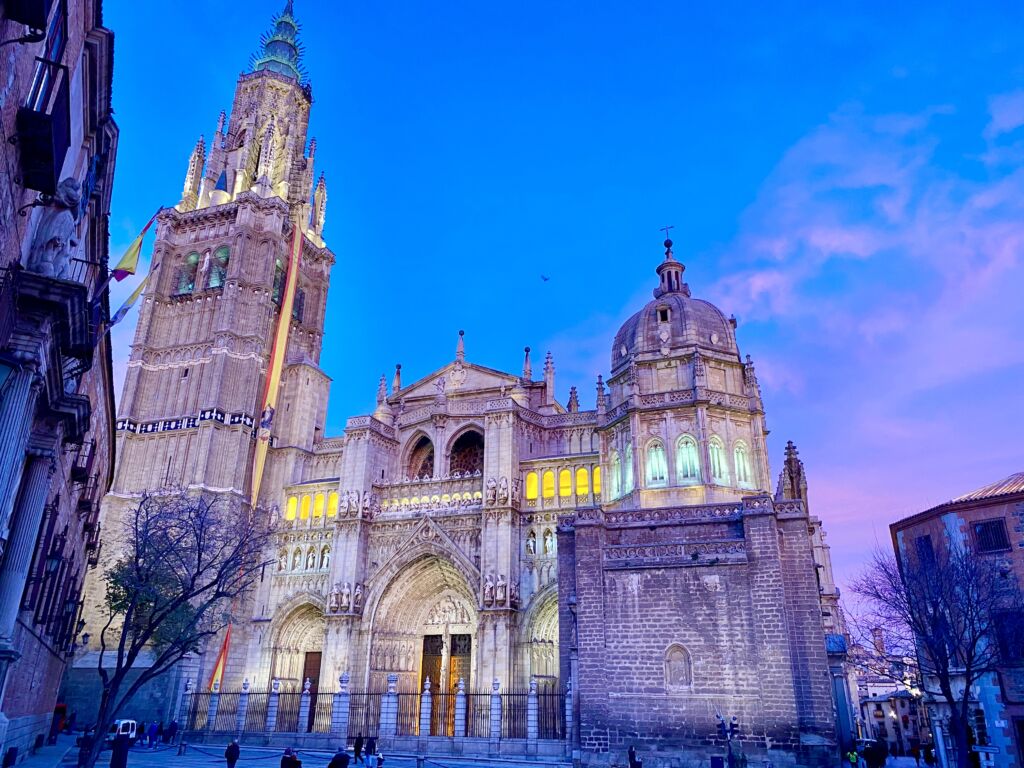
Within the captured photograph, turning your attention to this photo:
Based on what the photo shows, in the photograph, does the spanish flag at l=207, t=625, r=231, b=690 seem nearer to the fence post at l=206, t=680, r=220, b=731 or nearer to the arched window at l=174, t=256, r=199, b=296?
the fence post at l=206, t=680, r=220, b=731

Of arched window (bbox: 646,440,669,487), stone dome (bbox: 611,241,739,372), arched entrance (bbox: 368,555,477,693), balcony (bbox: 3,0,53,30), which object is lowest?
arched entrance (bbox: 368,555,477,693)

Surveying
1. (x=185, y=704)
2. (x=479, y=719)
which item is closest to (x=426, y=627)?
(x=479, y=719)

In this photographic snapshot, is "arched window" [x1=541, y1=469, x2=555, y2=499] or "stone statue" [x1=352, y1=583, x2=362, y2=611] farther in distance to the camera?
"stone statue" [x1=352, y1=583, x2=362, y2=611]

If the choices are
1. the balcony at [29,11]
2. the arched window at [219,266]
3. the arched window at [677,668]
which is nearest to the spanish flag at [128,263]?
the balcony at [29,11]

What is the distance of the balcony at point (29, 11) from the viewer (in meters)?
8.50

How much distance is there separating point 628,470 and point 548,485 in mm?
5394

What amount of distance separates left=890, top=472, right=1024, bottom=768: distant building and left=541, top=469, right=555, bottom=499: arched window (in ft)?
54.0

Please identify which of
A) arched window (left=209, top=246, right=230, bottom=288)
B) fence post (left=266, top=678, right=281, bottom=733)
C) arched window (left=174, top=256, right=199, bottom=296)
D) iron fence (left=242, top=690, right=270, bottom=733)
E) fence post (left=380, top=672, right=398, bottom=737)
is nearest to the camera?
fence post (left=380, top=672, right=398, bottom=737)

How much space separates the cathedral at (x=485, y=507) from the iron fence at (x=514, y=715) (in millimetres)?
1368

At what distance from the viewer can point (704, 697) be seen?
2169 cm

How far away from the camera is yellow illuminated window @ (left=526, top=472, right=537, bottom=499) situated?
38.0 meters

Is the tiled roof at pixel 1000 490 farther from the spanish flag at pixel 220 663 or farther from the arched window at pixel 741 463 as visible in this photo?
the spanish flag at pixel 220 663

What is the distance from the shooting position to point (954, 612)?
25.6 metres

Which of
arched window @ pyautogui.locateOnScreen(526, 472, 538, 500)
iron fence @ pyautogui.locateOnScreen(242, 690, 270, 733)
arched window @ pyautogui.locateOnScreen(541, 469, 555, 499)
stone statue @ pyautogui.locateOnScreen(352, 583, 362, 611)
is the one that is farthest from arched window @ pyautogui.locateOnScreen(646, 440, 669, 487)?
iron fence @ pyautogui.locateOnScreen(242, 690, 270, 733)
